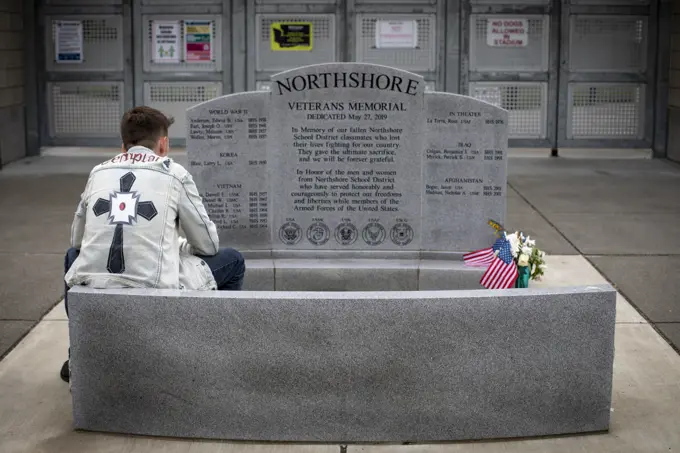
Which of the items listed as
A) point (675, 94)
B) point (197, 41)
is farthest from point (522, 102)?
point (197, 41)

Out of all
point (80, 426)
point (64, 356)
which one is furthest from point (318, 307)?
point (64, 356)

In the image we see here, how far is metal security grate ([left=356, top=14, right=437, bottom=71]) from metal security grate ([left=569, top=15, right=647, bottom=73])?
1813mm

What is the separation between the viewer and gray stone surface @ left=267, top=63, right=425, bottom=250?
6578mm

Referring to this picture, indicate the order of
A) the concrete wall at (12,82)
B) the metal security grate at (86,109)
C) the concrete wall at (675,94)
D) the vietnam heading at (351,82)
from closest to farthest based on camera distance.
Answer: the vietnam heading at (351,82), the concrete wall at (12,82), the concrete wall at (675,94), the metal security grate at (86,109)

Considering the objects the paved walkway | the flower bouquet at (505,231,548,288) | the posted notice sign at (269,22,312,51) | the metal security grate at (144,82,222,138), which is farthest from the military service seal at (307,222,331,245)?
the metal security grate at (144,82,222,138)

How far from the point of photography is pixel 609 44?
13781mm

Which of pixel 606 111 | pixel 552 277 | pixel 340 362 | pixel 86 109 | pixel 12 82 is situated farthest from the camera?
pixel 606 111

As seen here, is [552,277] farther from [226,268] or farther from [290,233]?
[226,268]

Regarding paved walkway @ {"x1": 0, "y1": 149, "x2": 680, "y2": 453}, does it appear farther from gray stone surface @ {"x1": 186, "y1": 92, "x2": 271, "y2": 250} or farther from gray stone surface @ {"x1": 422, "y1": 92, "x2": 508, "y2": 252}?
gray stone surface @ {"x1": 186, "y1": 92, "x2": 271, "y2": 250}

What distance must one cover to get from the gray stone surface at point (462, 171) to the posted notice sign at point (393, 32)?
713cm

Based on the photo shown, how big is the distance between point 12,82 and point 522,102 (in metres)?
6.42

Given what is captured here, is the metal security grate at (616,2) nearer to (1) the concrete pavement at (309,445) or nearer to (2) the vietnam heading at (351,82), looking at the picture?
(2) the vietnam heading at (351,82)

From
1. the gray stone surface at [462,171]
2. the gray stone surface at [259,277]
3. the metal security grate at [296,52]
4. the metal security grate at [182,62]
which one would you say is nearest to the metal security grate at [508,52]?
the metal security grate at [296,52]

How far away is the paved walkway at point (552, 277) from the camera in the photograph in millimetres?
4648
